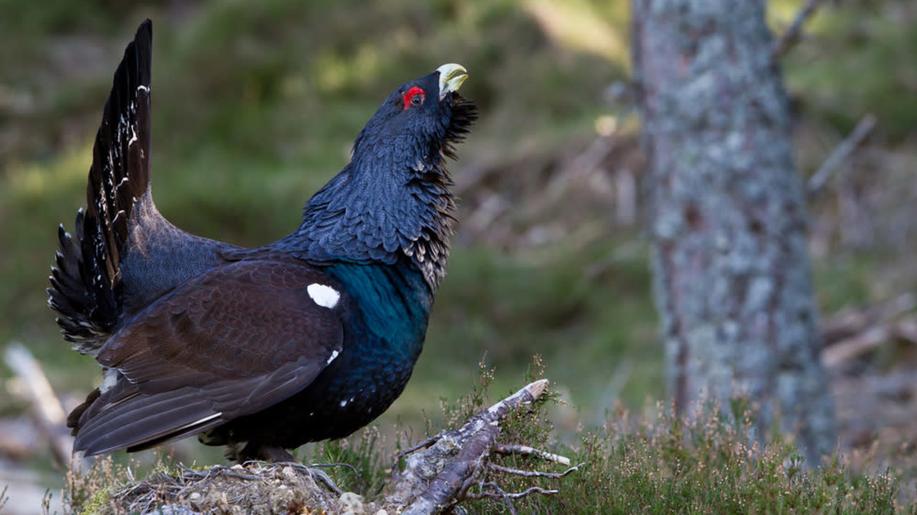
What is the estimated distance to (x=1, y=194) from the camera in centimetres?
1214

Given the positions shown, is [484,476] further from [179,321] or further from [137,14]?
[137,14]

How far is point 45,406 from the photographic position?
814 cm

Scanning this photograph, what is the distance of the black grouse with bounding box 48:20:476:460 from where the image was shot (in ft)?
14.2

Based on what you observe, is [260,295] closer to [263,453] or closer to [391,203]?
[263,453]

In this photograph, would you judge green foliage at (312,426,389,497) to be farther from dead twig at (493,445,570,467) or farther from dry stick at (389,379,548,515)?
dead twig at (493,445,570,467)

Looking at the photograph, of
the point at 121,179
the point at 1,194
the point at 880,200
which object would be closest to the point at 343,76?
the point at 1,194

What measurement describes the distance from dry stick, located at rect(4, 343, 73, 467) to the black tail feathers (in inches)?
119

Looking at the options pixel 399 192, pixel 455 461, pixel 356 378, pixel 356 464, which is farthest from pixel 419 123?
pixel 455 461

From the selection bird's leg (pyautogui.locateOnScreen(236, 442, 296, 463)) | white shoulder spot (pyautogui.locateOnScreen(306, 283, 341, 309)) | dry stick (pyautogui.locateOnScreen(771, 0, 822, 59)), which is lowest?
bird's leg (pyautogui.locateOnScreen(236, 442, 296, 463))

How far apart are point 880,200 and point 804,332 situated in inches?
154

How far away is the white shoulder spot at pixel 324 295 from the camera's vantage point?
14.6ft

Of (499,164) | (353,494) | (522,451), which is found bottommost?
(353,494)

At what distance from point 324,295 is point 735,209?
2902 millimetres

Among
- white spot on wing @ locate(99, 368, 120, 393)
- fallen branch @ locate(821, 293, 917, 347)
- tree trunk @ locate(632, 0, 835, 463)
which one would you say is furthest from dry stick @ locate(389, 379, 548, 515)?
fallen branch @ locate(821, 293, 917, 347)
